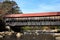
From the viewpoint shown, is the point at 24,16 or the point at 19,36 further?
the point at 24,16

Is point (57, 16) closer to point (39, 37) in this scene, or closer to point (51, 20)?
point (51, 20)

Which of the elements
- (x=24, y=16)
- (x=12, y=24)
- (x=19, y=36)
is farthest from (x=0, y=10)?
(x=19, y=36)

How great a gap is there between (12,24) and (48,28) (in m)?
1.21

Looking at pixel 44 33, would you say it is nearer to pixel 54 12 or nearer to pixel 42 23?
pixel 42 23

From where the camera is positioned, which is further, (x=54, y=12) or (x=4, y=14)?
(x=4, y=14)

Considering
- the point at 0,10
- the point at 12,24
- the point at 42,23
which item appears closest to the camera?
the point at 42,23

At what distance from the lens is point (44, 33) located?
201 inches

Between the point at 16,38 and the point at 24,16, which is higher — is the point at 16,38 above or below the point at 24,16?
below

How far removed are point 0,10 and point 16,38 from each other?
5.48ft

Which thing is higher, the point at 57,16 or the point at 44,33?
the point at 57,16

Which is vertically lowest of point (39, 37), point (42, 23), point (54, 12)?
point (39, 37)

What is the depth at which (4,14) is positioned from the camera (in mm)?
5926

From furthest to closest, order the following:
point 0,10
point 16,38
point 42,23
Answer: point 0,10, point 42,23, point 16,38

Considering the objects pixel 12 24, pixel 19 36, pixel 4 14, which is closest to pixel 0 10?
pixel 4 14
